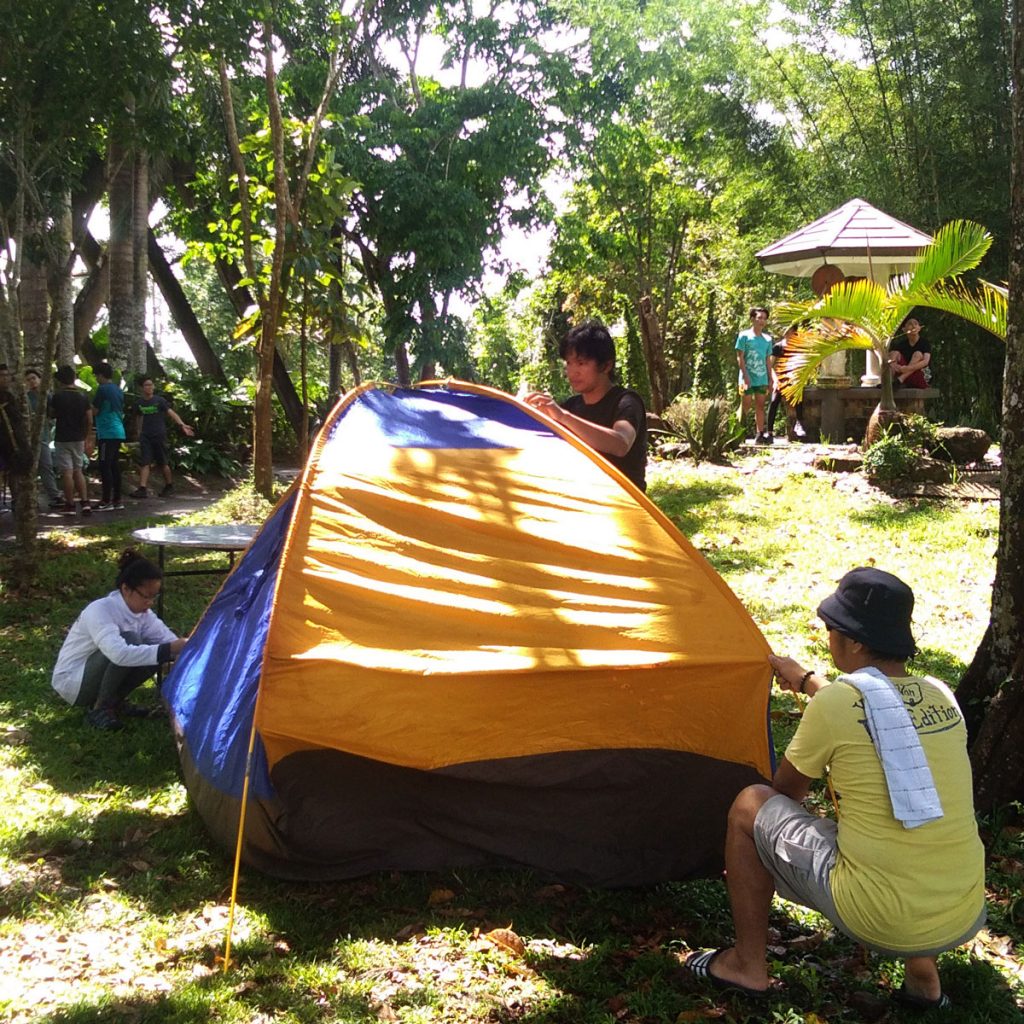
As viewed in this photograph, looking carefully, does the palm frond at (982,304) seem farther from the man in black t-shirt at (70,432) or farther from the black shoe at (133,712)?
the man in black t-shirt at (70,432)

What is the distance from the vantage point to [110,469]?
37.6 feet

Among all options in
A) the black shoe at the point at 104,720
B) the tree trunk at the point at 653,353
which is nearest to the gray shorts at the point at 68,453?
the black shoe at the point at 104,720

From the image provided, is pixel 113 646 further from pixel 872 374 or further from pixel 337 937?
pixel 872 374

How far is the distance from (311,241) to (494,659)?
25.5 feet

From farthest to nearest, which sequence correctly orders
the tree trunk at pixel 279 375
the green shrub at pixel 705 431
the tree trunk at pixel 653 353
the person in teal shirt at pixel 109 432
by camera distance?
1. the tree trunk at pixel 279 375
2. the tree trunk at pixel 653 353
3. the person in teal shirt at pixel 109 432
4. the green shrub at pixel 705 431

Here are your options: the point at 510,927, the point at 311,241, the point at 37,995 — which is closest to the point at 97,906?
the point at 37,995

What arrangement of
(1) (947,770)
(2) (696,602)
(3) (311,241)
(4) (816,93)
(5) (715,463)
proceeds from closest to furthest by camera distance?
(1) (947,770)
(2) (696,602)
(3) (311,241)
(5) (715,463)
(4) (816,93)

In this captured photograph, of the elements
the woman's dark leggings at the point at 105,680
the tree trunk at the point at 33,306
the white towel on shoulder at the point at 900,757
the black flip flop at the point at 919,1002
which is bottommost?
the black flip flop at the point at 919,1002

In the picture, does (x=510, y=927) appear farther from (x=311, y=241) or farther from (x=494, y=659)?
(x=311, y=241)

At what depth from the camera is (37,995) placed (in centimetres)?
296

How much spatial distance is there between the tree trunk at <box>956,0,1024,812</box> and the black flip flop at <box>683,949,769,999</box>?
133cm

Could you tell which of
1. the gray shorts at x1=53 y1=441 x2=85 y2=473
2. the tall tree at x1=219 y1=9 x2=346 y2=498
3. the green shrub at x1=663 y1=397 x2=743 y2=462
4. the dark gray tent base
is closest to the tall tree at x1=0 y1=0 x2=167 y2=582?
the tall tree at x1=219 y1=9 x2=346 y2=498

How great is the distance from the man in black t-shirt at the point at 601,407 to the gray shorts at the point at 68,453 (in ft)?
26.3

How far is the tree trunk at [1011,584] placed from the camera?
12.2 feet
